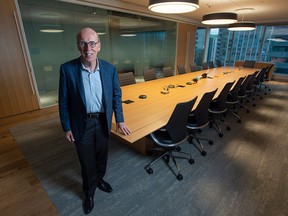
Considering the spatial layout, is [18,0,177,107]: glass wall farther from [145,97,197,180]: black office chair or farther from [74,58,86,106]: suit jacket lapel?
[145,97,197,180]: black office chair

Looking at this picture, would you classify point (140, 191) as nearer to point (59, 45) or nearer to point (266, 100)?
point (59, 45)

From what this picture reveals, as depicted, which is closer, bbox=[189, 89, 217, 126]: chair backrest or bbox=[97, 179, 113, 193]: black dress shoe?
bbox=[97, 179, 113, 193]: black dress shoe

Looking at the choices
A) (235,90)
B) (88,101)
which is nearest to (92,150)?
(88,101)

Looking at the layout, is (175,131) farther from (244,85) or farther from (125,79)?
(244,85)

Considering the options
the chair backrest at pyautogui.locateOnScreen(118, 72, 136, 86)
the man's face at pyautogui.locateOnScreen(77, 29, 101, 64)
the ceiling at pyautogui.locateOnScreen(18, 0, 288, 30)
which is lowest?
the chair backrest at pyautogui.locateOnScreen(118, 72, 136, 86)

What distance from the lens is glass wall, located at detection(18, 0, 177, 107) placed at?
3.65 m

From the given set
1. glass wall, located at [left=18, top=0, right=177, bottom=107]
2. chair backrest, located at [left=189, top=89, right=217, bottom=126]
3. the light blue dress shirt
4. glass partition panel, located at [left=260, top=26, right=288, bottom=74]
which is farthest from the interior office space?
chair backrest, located at [left=189, top=89, right=217, bottom=126]

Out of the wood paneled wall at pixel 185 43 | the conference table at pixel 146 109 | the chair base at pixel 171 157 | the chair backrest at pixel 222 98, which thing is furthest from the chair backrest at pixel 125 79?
the wood paneled wall at pixel 185 43

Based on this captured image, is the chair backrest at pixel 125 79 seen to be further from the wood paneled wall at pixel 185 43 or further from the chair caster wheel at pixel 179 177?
the wood paneled wall at pixel 185 43

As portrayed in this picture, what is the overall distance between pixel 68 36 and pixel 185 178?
4121 mm

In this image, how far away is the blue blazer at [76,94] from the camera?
1266 millimetres

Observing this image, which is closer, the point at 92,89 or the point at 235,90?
the point at 92,89

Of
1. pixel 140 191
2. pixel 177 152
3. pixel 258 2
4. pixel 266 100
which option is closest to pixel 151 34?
pixel 258 2

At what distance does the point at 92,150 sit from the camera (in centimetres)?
152
